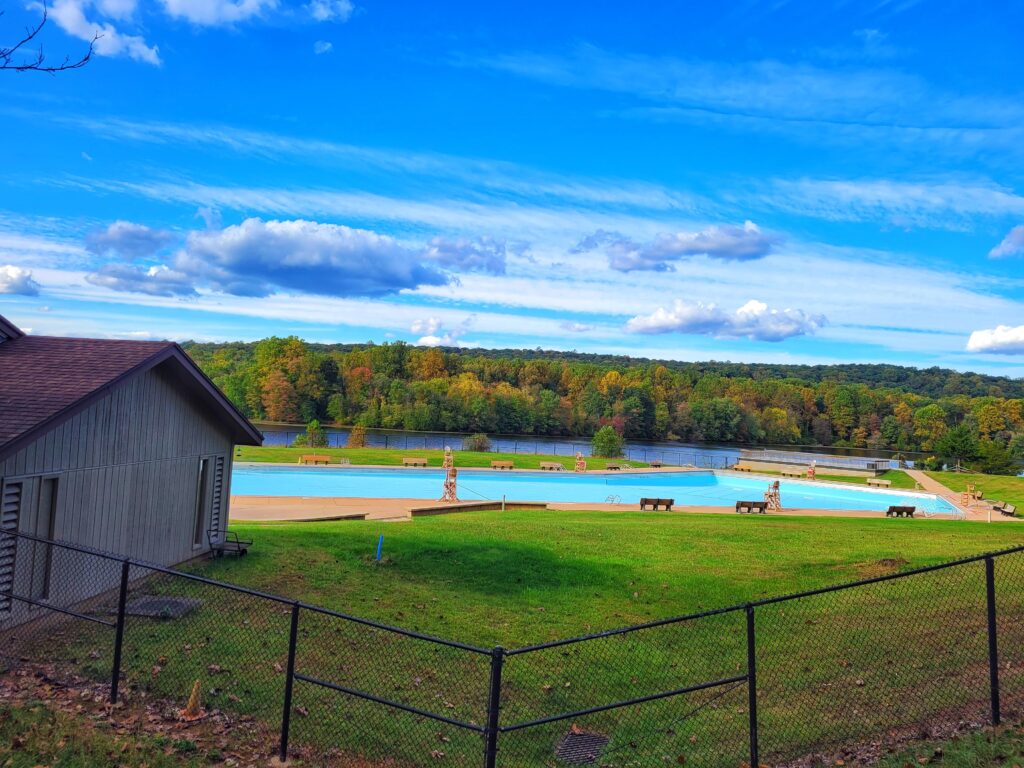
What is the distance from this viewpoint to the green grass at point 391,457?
35169 mm

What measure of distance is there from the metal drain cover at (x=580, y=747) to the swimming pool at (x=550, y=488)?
2195 centimetres

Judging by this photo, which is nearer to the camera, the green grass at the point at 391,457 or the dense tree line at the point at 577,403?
the green grass at the point at 391,457

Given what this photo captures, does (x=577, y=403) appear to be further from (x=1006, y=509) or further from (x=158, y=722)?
(x=158, y=722)

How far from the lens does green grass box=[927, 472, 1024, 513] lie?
103 feet

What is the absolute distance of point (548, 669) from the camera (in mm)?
8898

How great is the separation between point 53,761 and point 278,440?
4626 centimetres

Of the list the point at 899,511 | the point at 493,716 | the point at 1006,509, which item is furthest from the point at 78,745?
the point at 1006,509

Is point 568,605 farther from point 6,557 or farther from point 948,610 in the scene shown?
point 6,557

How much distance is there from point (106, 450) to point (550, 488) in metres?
24.5

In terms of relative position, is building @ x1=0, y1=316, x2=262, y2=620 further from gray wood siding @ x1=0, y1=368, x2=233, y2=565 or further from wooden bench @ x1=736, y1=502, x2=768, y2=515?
wooden bench @ x1=736, y1=502, x2=768, y2=515

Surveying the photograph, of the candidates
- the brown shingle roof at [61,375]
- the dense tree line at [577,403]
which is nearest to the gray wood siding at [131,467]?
the brown shingle roof at [61,375]

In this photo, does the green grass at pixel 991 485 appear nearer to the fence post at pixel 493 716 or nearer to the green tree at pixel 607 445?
the green tree at pixel 607 445

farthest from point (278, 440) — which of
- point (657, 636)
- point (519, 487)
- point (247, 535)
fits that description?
point (657, 636)

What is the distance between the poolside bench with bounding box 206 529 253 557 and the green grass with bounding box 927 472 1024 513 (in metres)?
27.5
